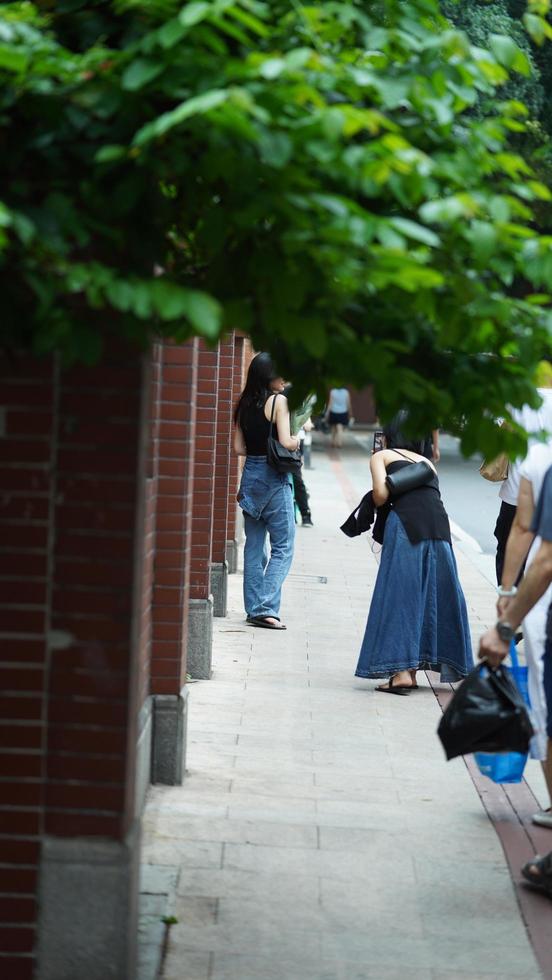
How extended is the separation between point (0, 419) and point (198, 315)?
45.4 inches

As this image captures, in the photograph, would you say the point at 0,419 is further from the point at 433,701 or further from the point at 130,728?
the point at 433,701

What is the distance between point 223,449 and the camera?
11.4 m

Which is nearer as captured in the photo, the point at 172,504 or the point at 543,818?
the point at 543,818

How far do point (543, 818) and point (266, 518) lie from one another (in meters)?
4.64

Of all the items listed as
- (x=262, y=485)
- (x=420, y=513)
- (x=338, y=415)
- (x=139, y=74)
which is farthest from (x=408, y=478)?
(x=338, y=415)

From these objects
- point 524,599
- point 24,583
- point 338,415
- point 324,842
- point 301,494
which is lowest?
point 338,415

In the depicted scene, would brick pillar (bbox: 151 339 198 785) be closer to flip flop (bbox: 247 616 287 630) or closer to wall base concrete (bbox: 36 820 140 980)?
wall base concrete (bbox: 36 820 140 980)

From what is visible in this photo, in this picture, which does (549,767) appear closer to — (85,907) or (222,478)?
(85,907)

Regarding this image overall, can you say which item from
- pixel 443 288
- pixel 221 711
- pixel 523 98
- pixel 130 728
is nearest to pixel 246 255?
pixel 443 288

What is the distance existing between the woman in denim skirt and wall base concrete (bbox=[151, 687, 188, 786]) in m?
4.09

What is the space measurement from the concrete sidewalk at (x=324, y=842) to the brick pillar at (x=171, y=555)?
9.2 inches

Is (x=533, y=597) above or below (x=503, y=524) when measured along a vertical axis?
above

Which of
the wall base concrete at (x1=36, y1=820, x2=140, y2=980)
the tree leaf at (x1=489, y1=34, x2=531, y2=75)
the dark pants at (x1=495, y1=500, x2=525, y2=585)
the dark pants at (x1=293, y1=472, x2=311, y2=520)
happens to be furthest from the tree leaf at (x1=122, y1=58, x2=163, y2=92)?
the dark pants at (x1=293, y1=472, x2=311, y2=520)

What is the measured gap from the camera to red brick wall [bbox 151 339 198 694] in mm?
6156
